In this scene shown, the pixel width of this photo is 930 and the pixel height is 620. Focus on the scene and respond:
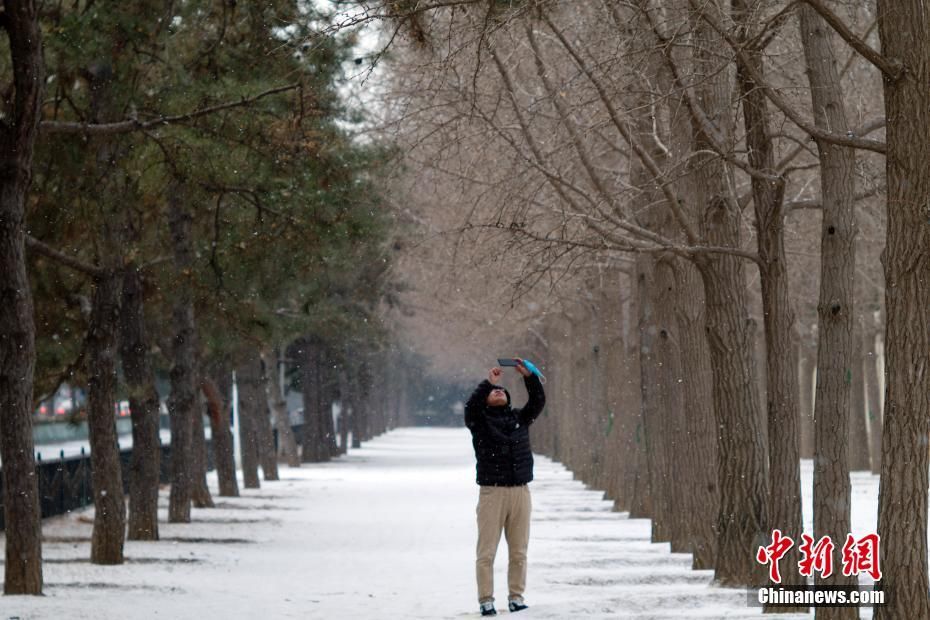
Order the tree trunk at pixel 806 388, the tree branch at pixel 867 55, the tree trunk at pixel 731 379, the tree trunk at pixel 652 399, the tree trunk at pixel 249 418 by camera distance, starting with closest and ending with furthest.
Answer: the tree branch at pixel 867 55 → the tree trunk at pixel 731 379 → the tree trunk at pixel 652 399 → the tree trunk at pixel 249 418 → the tree trunk at pixel 806 388

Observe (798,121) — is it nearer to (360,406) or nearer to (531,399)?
(531,399)

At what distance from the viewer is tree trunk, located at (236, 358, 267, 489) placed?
3816 cm

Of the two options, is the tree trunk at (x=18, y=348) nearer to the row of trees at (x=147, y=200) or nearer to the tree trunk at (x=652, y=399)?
the row of trees at (x=147, y=200)

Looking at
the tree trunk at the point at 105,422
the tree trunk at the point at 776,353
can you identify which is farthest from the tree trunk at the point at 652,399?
the tree trunk at the point at 776,353

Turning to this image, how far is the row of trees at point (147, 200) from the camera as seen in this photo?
1505 centimetres

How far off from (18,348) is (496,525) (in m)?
4.72

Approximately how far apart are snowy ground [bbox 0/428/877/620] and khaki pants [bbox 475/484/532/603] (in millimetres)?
459

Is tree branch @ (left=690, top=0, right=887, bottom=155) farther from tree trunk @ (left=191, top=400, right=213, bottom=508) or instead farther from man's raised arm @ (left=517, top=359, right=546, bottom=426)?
tree trunk @ (left=191, top=400, right=213, bottom=508)

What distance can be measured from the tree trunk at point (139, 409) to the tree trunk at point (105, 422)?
2.45m

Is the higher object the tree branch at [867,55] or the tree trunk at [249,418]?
the tree branch at [867,55]

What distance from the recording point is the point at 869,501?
3031 cm

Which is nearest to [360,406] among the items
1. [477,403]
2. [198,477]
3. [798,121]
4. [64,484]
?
[198,477]

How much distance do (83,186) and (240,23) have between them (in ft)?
8.19

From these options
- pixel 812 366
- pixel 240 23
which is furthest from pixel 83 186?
pixel 812 366
